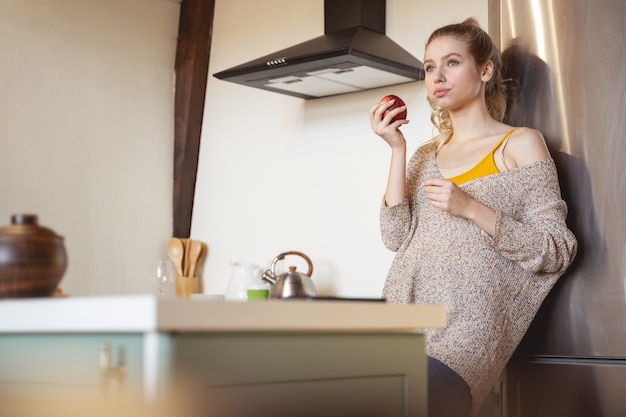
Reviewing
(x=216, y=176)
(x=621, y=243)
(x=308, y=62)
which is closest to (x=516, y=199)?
(x=621, y=243)

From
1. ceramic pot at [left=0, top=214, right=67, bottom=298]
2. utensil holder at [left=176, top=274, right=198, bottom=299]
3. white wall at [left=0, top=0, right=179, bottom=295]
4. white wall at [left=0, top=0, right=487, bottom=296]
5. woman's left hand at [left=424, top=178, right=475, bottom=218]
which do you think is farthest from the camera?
utensil holder at [left=176, top=274, right=198, bottom=299]

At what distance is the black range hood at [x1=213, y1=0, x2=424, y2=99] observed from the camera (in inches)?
114

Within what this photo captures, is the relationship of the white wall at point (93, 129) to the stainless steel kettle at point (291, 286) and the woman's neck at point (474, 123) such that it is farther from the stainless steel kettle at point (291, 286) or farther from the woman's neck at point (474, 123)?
the woman's neck at point (474, 123)

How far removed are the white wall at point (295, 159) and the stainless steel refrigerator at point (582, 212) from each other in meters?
0.57

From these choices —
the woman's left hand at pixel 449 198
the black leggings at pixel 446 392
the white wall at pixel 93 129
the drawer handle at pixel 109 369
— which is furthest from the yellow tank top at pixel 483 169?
the white wall at pixel 93 129

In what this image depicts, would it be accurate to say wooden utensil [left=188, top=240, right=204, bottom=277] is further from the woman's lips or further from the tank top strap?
the tank top strap

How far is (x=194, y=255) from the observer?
3.94 meters

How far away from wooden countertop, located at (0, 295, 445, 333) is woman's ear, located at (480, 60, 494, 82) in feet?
4.27

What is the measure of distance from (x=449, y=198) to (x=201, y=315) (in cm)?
124

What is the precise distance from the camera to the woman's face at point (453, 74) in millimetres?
2389

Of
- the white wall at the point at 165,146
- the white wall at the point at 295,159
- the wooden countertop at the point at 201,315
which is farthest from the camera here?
the white wall at the point at 165,146

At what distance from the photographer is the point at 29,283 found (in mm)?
1210

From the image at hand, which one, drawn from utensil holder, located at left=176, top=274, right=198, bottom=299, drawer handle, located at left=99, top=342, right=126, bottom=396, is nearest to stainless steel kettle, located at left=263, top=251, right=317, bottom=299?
utensil holder, located at left=176, top=274, right=198, bottom=299

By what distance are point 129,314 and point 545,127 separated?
5.72ft
